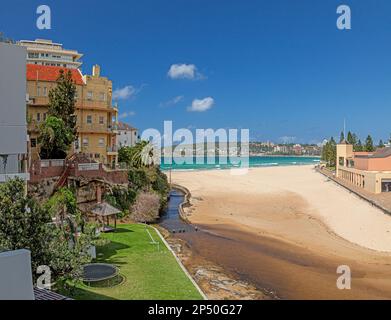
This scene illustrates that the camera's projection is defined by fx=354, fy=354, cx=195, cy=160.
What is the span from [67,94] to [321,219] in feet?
92.7

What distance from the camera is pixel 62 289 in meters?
13.7

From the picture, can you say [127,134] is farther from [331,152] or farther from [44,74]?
[331,152]

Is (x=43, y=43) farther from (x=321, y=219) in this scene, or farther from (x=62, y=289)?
(x=62, y=289)

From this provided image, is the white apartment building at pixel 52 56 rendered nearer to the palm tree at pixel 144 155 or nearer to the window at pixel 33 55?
the window at pixel 33 55

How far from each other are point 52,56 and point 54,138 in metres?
32.1

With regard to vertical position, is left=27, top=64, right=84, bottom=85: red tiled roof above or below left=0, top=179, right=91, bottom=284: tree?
above

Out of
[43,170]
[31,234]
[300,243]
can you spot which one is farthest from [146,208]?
[31,234]

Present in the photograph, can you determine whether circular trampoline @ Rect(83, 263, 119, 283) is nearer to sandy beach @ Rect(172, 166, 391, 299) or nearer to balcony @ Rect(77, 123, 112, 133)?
sandy beach @ Rect(172, 166, 391, 299)

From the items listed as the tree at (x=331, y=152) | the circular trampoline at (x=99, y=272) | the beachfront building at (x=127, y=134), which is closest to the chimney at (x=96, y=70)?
the circular trampoline at (x=99, y=272)

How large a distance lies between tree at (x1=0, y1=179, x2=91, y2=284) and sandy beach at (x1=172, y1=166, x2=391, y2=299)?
1015 centimetres

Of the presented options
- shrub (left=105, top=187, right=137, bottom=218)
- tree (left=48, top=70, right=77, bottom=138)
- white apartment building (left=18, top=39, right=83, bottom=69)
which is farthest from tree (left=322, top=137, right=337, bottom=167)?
tree (left=48, top=70, right=77, bottom=138)

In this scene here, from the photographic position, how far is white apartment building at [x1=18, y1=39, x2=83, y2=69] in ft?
182

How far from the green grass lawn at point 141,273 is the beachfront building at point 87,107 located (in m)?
17.0
